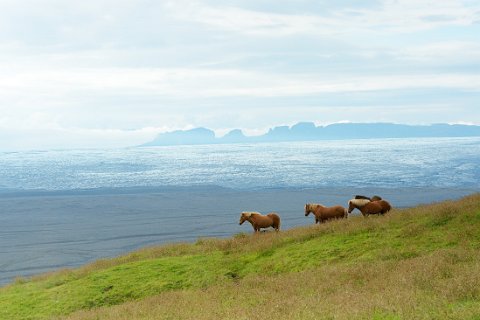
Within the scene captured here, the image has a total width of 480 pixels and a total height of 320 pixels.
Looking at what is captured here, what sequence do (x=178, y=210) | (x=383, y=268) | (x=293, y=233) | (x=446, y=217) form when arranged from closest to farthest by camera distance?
(x=383, y=268), (x=446, y=217), (x=293, y=233), (x=178, y=210)

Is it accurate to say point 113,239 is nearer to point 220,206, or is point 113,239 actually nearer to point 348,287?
point 220,206

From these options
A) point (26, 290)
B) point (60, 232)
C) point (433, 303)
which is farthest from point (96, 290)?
point (60, 232)

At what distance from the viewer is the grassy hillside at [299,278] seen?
12031 millimetres

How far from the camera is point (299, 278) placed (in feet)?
57.0

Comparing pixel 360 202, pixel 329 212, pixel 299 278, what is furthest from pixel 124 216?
pixel 299 278

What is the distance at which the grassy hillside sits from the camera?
12031 millimetres

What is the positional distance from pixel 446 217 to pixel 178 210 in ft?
376

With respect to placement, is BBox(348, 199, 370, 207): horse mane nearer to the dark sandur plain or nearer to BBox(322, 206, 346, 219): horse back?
BBox(322, 206, 346, 219): horse back

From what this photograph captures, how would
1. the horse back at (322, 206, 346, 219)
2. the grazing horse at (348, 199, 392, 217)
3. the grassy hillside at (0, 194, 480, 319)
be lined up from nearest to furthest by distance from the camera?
the grassy hillside at (0, 194, 480, 319) < the grazing horse at (348, 199, 392, 217) < the horse back at (322, 206, 346, 219)

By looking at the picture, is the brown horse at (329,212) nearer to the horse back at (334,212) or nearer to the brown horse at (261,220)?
the horse back at (334,212)

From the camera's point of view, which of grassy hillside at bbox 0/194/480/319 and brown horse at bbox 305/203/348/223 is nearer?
grassy hillside at bbox 0/194/480/319

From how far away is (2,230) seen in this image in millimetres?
111500

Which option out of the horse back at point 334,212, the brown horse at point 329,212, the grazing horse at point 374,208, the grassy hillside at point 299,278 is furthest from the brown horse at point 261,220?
the grazing horse at point 374,208

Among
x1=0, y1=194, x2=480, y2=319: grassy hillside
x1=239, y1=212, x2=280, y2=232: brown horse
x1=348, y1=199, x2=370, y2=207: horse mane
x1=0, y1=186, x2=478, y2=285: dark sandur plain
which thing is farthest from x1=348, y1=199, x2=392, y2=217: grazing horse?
x1=0, y1=186, x2=478, y2=285: dark sandur plain
